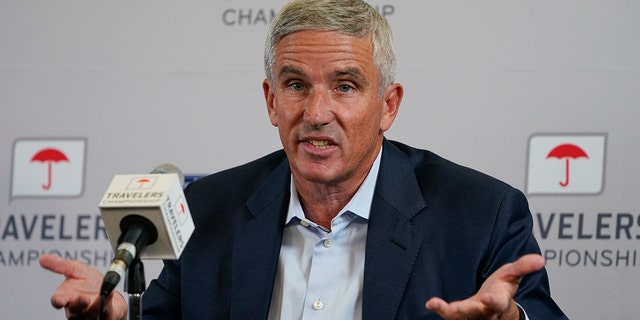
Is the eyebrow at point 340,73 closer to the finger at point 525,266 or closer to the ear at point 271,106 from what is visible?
the ear at point 271,106

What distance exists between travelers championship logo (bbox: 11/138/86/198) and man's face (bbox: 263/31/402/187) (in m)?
1.41

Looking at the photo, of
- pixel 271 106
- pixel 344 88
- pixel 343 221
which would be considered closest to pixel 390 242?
pixel 343 221

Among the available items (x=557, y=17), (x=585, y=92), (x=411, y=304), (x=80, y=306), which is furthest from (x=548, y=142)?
(x=80, y=306)

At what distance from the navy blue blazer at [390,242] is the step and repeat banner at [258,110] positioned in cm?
68

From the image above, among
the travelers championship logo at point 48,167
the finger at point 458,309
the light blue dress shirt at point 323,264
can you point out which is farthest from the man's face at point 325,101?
the travelers championship logo at point 48,167

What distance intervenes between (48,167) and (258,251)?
144 centimetres

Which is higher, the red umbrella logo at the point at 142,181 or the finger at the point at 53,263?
the red umbrella logo at the point at 142,181

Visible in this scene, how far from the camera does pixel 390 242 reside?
2506mm

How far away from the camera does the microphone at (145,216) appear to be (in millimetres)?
1935

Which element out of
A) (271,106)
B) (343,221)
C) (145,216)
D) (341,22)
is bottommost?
(343,221)

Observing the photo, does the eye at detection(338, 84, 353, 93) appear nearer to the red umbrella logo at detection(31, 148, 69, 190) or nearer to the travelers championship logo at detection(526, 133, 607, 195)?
the travelers championship logo at detection(526, 133, 607, 195)

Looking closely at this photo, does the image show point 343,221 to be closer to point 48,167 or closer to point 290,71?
point 290,71

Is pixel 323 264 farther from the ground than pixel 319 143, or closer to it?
closer to it

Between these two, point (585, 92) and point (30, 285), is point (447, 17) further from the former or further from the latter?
point (30, 285)
